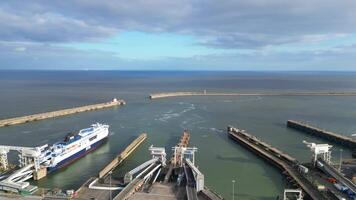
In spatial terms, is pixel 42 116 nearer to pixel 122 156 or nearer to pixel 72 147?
pixel 72 147

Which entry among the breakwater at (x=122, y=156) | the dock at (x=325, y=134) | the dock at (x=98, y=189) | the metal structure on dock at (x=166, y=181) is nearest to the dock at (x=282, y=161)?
the metal structure on dock at (x=166, y=181)

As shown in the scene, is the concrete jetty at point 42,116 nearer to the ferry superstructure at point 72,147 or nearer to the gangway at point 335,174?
the ferry superstructure at point 72,147

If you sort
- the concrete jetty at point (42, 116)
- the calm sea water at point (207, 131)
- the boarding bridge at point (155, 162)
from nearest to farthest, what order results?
the boarding bridge at point (155, 162), the calm sea water at point (207, 131), the concrete jetty at point (42, 116)

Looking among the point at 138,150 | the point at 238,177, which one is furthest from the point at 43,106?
the point at 238,177

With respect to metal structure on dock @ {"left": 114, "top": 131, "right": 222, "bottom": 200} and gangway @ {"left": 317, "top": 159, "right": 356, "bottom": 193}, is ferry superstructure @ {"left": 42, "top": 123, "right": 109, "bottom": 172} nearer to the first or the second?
metal structure on dock @ {"left": 114, "top": 131, "right": 222, "bottom": 200}

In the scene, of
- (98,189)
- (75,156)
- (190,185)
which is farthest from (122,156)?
(190,185)
